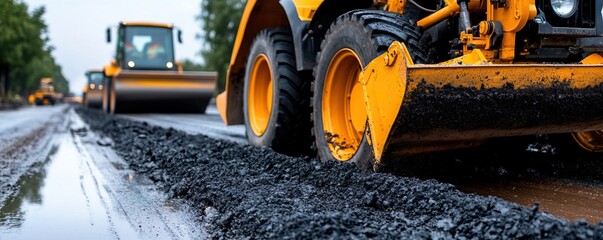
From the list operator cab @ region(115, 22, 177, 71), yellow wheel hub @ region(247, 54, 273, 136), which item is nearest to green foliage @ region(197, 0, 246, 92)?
operator cab @ region(115, 22, 177, 71)

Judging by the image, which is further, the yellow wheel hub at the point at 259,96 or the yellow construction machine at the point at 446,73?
the yellow wheel hub at the point at 259,96

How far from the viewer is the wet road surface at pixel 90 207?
308 centimetres

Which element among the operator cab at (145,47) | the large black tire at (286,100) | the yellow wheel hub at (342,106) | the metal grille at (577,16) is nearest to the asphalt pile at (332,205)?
the yellow wheel hub at (342,106)

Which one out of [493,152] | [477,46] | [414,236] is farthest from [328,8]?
[414,236]

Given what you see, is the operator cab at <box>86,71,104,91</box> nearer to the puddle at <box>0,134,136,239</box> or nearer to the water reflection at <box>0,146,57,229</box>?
the water reflection at <box>0,146,57,229</box>

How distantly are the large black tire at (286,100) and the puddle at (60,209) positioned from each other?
1.49 meters

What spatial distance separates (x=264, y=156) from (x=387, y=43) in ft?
5.05

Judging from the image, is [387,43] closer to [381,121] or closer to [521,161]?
[381,121]

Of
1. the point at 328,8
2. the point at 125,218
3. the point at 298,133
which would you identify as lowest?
the point at 125,218

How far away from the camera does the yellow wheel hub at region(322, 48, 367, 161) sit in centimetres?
416

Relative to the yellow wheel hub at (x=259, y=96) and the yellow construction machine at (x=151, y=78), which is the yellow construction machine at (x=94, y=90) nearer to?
the yellow construction machine at (x=151, y=78)

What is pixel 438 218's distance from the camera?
2.81m

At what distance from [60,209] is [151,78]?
12.7m

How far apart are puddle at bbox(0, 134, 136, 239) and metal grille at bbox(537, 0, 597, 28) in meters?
2.68
